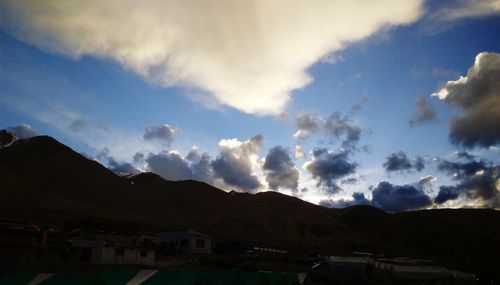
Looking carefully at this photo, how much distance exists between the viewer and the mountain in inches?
4552

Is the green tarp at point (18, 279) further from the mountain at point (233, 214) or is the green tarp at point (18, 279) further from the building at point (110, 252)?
the mountain at point (233, 214)

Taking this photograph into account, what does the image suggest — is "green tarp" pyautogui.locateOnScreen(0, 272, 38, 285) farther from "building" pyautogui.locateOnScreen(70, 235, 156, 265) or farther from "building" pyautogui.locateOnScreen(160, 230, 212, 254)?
"building" pyautogui.locateOnScreen(160, 230, 212, 254)

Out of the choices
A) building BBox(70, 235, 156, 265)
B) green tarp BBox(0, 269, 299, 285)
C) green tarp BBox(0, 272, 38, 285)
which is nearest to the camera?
green tarp BBox(0, 269, 299, 285)

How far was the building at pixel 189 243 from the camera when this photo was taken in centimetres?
7338

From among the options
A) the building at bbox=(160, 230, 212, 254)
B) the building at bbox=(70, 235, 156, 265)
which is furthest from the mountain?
the building at bbox=(70, 235, 156, 265)

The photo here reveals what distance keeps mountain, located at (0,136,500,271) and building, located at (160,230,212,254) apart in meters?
28.8

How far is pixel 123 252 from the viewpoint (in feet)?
167

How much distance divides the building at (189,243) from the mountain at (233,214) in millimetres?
28843

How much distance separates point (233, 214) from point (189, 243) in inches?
3076

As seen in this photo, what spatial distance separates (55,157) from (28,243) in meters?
124

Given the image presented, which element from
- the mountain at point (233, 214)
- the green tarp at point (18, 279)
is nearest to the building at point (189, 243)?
the mountain at point (233, 214)

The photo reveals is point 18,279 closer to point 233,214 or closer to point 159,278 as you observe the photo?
point 159,278

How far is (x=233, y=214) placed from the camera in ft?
496

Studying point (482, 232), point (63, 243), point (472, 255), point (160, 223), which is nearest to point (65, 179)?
point (160, 223)
